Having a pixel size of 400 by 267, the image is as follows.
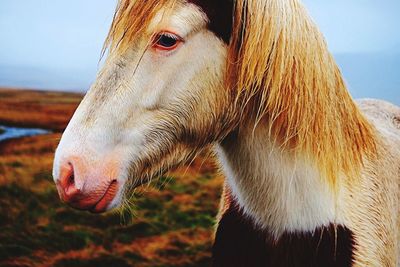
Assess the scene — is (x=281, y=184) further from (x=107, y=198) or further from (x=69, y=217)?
(x=69, y=217)

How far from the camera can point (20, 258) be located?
2.16 m

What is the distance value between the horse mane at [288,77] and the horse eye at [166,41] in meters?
0.10

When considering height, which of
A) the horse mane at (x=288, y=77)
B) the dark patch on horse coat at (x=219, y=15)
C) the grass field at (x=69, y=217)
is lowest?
the grass field at (x=69, y=217)

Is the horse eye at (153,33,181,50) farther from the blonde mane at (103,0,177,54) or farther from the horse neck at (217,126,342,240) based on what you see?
the horse neck at (217,126,342,240)

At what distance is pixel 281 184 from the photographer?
2.93ft

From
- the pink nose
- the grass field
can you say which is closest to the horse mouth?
the pink nose

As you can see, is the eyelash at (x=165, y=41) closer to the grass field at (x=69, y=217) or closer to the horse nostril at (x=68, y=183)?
the horse nostril at (x=68, y=183)

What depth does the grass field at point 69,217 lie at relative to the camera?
217 cm

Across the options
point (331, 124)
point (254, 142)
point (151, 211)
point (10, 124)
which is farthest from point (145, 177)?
point (10, 124)

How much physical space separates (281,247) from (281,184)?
0.13m

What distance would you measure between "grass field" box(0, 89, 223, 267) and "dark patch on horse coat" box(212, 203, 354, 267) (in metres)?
1.06

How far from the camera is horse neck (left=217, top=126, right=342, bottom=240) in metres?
0.88

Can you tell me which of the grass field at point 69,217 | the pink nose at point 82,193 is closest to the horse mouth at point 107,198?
the pink nose at point 82,193

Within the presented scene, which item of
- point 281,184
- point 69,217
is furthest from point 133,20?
point 69,217
